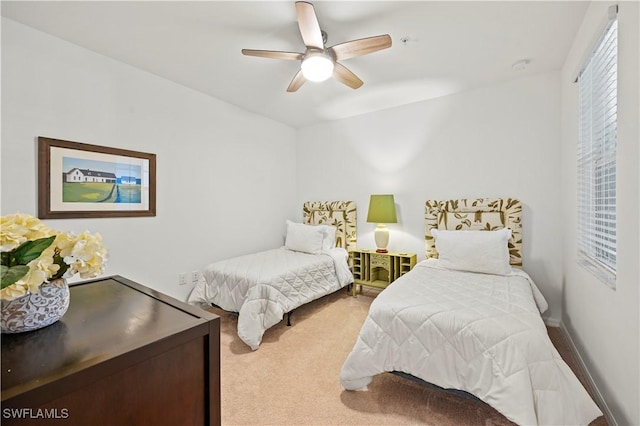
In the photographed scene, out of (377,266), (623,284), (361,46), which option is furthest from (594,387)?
(361,46)

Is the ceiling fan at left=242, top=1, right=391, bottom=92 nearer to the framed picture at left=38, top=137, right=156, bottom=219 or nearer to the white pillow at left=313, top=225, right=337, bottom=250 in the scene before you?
the framed picture at left=38, top=137, right=156, bottom=219

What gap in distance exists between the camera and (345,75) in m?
2.38

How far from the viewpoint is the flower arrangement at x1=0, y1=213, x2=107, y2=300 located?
2.25ft

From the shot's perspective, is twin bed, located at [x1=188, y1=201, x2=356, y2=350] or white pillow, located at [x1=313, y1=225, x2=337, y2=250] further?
white pillow, located at [x1=313, y1=225, x2=337, y2=250]

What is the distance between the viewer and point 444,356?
161 centimetres

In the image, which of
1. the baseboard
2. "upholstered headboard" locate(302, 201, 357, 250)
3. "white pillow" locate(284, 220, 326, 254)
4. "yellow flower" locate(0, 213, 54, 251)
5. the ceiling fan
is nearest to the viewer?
"yellow flower" locate(0, 213, 54, 251)

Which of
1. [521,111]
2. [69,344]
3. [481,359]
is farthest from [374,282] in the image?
[69,344]

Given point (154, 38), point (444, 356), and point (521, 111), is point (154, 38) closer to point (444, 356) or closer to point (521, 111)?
point (444, 356)

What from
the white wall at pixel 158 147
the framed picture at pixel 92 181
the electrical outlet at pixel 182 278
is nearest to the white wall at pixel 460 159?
the white wall at pixel 158 147

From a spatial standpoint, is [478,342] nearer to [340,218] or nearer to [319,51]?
[319,51]

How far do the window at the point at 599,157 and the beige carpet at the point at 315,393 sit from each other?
894mm

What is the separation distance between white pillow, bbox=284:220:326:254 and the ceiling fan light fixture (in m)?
1.96

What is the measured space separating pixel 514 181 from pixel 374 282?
6.24ft

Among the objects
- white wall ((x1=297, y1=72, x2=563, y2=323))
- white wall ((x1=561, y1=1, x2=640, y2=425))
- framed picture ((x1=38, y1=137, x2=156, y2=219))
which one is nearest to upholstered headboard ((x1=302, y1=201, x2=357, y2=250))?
white wall ((x1=297, y1=72, x2=563, y2=323))
